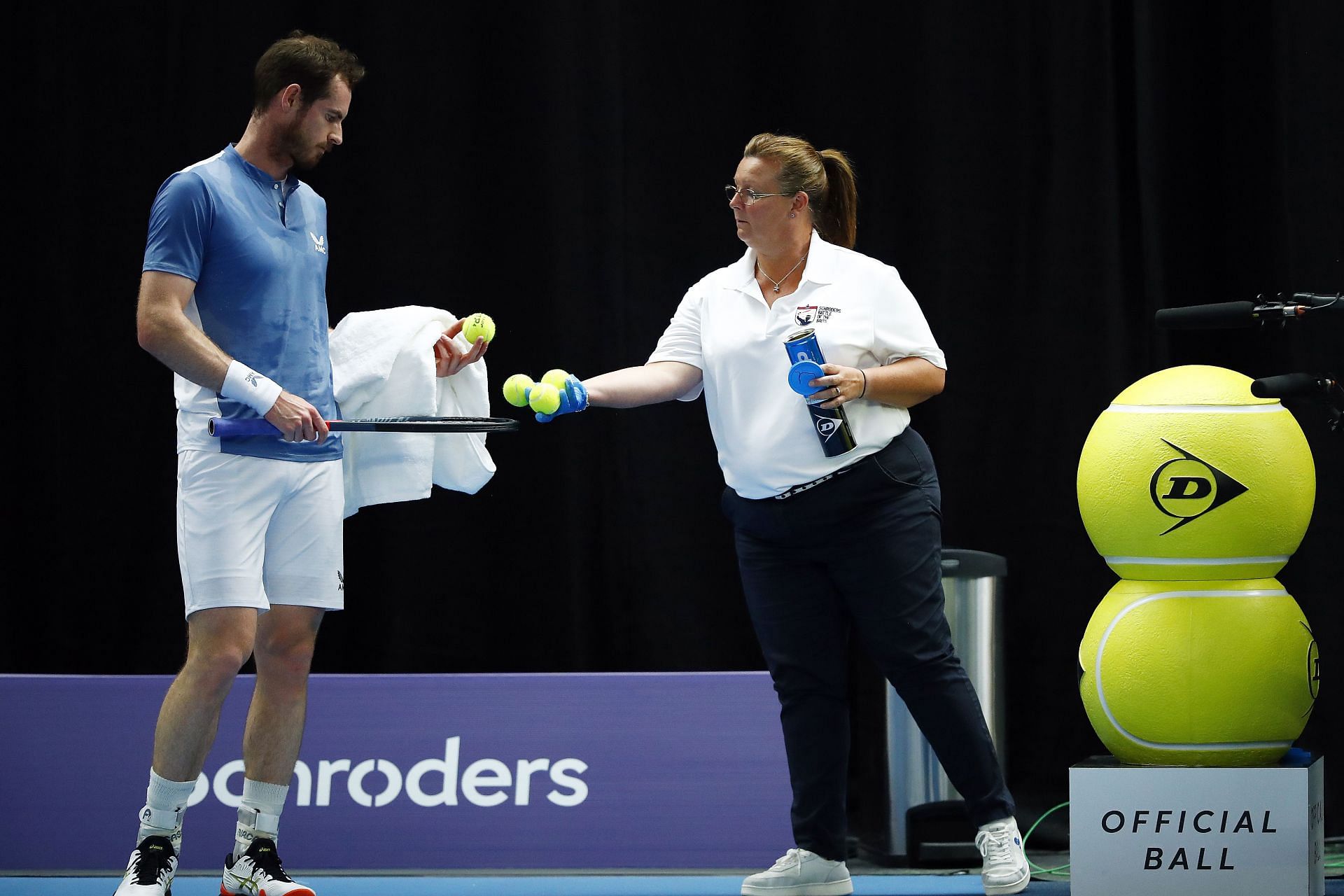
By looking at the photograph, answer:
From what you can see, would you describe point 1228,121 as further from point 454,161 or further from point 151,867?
point 151,867

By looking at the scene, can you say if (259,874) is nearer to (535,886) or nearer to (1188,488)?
(535,886)

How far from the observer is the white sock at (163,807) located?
2676mm

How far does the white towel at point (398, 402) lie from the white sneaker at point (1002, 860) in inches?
49.4

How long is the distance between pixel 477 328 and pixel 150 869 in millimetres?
1201

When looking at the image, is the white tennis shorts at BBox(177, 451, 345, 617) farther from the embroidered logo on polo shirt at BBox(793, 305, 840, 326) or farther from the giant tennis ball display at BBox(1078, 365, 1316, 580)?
the giant tennis ball display at BBox(1078, 365, 1316, 580)

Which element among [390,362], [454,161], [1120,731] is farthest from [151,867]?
[454,161]

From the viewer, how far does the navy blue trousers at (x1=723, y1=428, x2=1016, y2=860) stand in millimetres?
2824

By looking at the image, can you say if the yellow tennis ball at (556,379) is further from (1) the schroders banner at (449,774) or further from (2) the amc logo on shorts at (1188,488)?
(2) the amc logo on shorts at (1188,488)

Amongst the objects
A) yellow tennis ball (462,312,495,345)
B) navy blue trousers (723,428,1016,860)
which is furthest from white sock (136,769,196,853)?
navy blue trousers (723,428,1016,860)

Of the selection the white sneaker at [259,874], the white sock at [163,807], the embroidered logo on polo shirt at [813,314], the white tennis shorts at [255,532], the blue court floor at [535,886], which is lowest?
the blue court floor at [535,886]

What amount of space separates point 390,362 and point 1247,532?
1684 millimetres

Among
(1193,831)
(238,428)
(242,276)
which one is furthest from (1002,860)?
(242,276)

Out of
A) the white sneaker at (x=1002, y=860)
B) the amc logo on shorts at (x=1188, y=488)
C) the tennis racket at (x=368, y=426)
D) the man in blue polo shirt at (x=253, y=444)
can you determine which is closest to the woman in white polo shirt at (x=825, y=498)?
the white sneaker at (x=1002, y=860)

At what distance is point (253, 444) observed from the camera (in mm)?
2732
